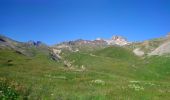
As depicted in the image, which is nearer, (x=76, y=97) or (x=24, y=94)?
(x=24, y=94)

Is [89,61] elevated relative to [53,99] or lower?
elevated

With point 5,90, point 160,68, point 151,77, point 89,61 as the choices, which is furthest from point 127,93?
point 89,61

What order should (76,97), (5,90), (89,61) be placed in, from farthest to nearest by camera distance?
1. (89,61)
2. (76,97)
3. (5,90)

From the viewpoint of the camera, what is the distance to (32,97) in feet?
71.8

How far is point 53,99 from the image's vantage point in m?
22.7

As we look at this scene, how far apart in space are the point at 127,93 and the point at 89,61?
139868 mm

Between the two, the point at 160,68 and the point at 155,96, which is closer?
the point at 155,96

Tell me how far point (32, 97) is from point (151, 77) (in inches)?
3510

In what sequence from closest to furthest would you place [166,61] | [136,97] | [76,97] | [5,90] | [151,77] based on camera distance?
[5,90]
[76,97]
[136,97]
[151,77]
[166,61]

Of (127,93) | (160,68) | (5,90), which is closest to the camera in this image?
(5,90)

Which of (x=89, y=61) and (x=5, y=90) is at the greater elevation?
(x=89, y=61)

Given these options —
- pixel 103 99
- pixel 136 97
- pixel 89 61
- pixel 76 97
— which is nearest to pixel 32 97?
pixel 76 97

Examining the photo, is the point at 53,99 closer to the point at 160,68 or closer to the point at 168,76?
the point at 168,76

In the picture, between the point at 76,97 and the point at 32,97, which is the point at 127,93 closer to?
the point at 76,97
